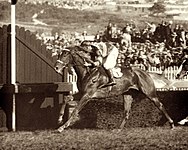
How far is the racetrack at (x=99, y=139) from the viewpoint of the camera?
929cm

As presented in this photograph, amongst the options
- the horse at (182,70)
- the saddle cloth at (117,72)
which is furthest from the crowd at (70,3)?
the horse at (182,70)

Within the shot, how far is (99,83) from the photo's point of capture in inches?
413

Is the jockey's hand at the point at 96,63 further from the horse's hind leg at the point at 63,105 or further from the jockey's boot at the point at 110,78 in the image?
the horse's hind leg at the point at 63,105

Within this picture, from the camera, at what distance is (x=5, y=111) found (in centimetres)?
1072

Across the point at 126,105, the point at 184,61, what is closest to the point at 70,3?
the point at 126,105

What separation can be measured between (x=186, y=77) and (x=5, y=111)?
3120 millimetres

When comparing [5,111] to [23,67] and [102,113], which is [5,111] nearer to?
[23,67]

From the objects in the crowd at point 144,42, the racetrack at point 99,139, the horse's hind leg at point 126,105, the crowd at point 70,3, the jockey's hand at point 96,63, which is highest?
the crowd at point 70,3

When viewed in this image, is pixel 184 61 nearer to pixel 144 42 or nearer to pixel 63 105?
pixel 144 42

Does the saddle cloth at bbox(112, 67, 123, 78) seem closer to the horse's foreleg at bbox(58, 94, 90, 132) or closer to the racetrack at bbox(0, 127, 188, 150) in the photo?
the horse's foreleg at bbox(58, 94, 90, 132)

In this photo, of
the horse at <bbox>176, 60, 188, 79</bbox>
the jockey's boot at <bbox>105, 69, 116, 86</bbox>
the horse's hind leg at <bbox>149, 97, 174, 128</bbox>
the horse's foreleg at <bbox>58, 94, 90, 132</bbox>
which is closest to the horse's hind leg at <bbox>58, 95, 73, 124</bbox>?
the horse's foreleg at <bbox>58, 94, 90, 132</bbox>

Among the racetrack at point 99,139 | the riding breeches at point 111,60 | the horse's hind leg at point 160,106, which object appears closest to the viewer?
the racetrack at point 99,139

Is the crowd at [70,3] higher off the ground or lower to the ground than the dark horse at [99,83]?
higher

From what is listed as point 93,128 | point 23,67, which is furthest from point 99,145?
point 23,67
